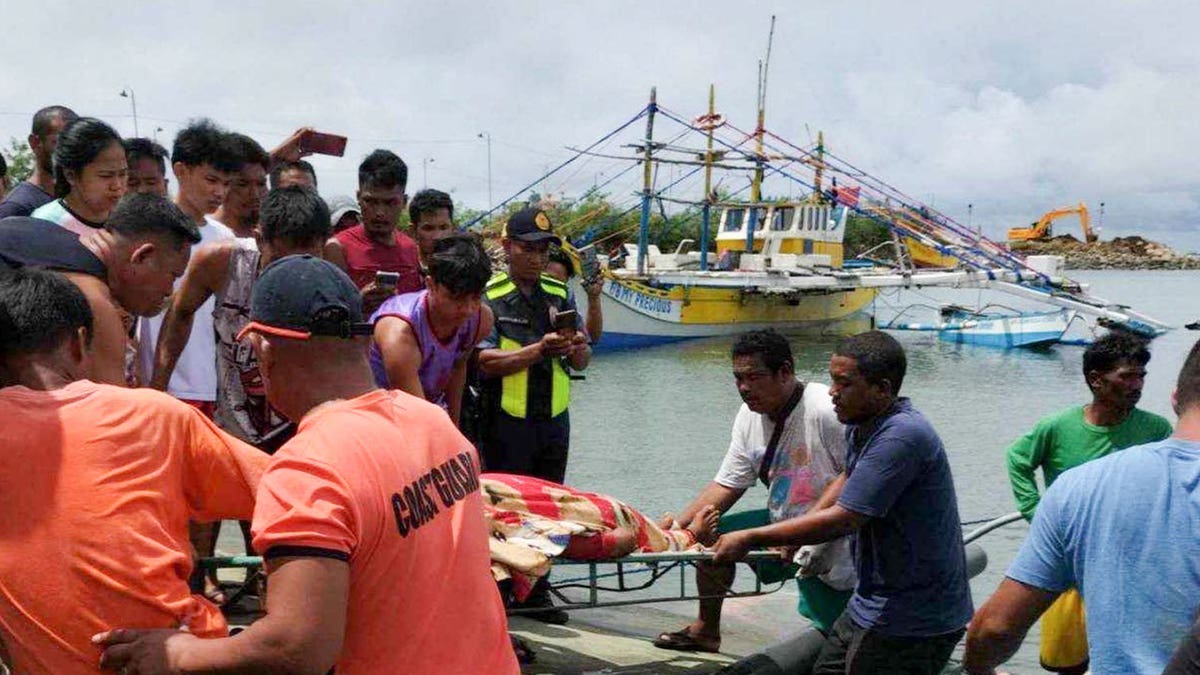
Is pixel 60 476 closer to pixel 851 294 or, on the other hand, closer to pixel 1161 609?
pixel 1161 609

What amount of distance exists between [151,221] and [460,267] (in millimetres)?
1338

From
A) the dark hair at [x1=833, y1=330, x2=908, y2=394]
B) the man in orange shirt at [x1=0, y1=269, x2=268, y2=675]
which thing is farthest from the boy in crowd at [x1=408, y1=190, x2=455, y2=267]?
the man in orange shirt at [x1=0, y1=269, x2=268, y2=675]

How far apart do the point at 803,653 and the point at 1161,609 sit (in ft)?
8.14

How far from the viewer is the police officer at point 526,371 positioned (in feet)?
18.8

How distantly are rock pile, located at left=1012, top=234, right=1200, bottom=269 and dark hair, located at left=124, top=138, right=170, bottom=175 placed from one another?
145627mm

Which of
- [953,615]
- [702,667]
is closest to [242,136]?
[702,667]

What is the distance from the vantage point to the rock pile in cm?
14775

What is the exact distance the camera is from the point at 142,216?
3562 mm

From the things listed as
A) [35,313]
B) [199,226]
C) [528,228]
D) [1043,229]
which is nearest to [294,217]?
[199,226]

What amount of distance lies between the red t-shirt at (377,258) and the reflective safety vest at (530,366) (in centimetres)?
38

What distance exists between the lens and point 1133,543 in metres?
2.57

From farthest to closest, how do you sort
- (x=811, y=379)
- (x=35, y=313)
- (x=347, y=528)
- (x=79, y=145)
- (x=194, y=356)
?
(x=811, y=379)
(x=194, y=356)
(x=79, y=145)
(x=35, y=313)
(x=347, y=528)

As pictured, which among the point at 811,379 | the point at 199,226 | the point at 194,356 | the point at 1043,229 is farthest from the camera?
the point at 1043,229

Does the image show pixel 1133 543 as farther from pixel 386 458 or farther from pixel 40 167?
pixel 40 167
